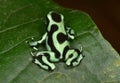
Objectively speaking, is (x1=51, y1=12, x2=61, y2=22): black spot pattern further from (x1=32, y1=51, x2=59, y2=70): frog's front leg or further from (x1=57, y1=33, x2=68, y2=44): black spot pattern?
(x1=32, y1=51, x2=59, y2=70): frog's front leg

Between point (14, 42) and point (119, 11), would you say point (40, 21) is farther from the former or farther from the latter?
point (119, 11)

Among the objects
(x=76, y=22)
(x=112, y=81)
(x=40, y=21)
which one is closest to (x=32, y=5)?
(x=40, y=21)

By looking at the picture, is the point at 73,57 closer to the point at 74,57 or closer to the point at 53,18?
the point at 74,57

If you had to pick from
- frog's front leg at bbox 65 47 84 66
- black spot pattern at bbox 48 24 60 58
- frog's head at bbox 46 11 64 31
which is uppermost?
frog's head at bbox 46 11 64 31

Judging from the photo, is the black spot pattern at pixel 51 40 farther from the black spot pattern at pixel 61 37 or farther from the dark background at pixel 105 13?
the dark background at pixel 105 13

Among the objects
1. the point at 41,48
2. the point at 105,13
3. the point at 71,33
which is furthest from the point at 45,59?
the point at 105,13

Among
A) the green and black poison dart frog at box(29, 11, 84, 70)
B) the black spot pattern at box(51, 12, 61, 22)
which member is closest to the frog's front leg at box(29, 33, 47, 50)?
the green and black poison dart frog at box(29, 11, 84, 70)
